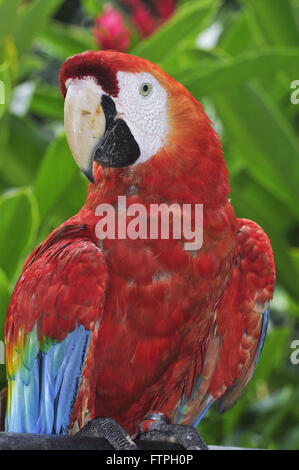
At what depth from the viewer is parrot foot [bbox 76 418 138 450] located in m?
0.36

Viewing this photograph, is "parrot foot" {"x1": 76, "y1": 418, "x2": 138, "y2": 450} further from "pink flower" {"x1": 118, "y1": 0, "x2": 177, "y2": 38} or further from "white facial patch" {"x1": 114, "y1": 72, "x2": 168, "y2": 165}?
"pink flower" {"x1": 118, "y1": 0, "x2": 177, "y2": 38}

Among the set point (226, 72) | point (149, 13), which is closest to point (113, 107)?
point (226, 72)

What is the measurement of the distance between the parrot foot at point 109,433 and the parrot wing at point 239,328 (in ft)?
0.30

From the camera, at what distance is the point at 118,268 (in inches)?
14.9

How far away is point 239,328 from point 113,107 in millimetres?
198

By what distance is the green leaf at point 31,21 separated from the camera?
776mm

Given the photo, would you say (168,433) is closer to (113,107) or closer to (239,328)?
(239,328)

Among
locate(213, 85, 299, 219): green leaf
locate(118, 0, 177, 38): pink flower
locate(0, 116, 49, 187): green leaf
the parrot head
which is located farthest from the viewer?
locate(118, 0, 177, 38): pink flower

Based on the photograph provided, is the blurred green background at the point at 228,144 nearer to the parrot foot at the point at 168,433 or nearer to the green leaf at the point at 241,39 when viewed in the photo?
the green leaf at the point at 241,39

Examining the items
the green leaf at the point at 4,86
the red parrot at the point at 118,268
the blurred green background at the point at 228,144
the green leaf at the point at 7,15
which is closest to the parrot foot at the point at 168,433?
the red parrot at the point at 118,268

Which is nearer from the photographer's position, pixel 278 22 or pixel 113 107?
pixel 113 107

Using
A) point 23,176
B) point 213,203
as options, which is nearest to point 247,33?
point 23,176

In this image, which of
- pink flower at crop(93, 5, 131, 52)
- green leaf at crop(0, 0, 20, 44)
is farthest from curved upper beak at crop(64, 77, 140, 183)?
green leaf at crop(0, 0, 20, 44)

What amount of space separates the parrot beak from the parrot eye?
1.0 inches
